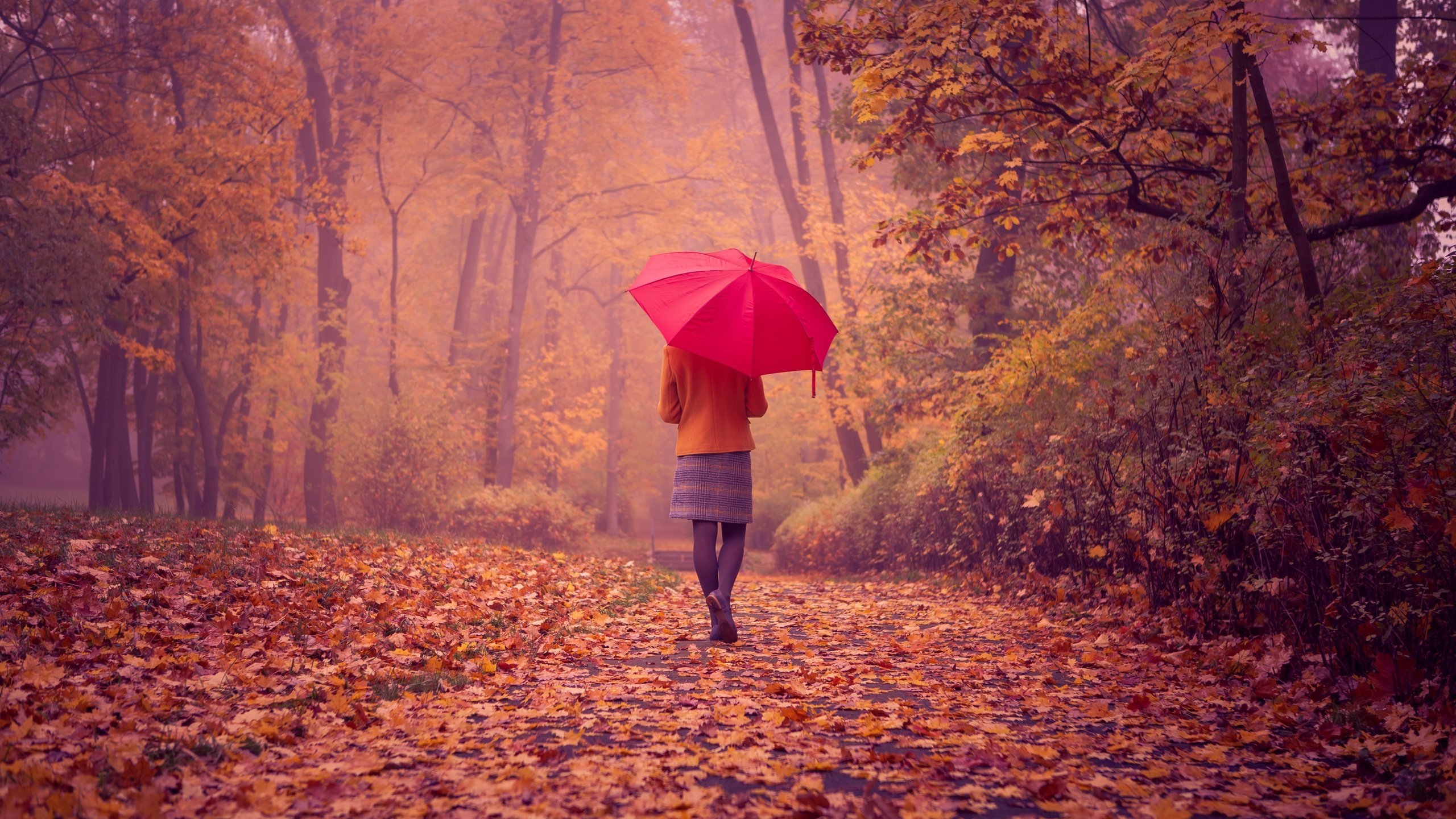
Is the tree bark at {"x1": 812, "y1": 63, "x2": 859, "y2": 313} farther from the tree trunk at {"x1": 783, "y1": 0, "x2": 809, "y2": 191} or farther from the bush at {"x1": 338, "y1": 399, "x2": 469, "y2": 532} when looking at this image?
the bush at {"x1": 338, "y1": 399, "x2": 469, "y2": 532}

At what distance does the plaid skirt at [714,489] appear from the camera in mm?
6020

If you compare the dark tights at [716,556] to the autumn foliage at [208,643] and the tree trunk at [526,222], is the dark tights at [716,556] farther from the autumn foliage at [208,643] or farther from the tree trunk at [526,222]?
the tree trunk at [526,222]

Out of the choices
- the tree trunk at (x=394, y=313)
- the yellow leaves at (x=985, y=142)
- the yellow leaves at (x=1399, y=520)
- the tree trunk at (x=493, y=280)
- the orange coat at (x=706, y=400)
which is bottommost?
the yellow leaves at (x=1399, y=520)

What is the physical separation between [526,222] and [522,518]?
304 inches

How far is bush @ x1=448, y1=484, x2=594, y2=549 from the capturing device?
1883 centimetres

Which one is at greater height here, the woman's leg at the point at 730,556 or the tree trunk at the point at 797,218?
the tree trunk at the point at 797,218

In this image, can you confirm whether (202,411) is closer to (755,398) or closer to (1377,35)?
(755,398)

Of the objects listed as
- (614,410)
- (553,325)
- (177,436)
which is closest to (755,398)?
(177,436)

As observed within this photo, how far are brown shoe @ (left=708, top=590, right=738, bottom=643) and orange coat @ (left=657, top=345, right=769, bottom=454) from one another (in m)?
0.97

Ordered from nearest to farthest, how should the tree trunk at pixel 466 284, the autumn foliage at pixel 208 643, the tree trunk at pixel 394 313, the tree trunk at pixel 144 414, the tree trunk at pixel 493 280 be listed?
1. the autumn foliage at pixel 208 643
2. the tree trunk at pixel 144 414
3. the tree trunk at pixel 394 313
4. the tree trunk at pixel 466 284
5. the tree trunk at pixel 493 280

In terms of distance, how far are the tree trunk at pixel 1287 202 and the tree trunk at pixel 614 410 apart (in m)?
26.2

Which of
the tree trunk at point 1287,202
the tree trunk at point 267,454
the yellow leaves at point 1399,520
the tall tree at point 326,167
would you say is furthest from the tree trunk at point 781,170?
the yellow leaves at point 1399,520

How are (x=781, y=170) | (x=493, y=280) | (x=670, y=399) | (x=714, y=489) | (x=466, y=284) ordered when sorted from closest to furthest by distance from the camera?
(x=714, y=489)
(x=670, y=399)
(x=781, y=170)
(x=466, y=284)
(x=493, y=280)

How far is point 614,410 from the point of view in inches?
1330
